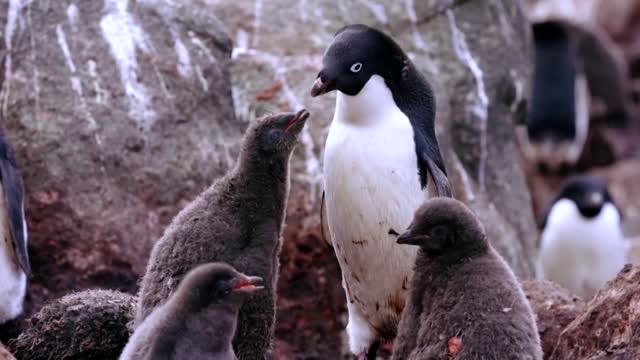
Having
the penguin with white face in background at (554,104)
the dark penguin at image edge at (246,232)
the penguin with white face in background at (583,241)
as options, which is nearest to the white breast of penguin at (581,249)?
the penguin with white face in background at (583,241)

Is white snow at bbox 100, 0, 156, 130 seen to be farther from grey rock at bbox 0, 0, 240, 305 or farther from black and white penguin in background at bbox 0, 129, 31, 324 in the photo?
black and white penguin in background at bbox 0, 129, 31, 324

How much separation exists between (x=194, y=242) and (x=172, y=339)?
86 cm

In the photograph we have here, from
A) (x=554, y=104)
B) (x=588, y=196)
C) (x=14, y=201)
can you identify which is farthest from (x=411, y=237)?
(x=554, y=104)

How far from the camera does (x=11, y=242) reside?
7.64 metres

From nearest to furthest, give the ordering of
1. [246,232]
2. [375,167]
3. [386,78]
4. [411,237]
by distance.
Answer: [411,237] → [246,232] → [375,167] → [386,78]

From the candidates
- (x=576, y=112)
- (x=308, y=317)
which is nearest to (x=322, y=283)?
(x=308, y=317)

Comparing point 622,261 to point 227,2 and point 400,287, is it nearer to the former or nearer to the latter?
point 227,2

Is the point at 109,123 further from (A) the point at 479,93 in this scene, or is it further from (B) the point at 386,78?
(A) the point at 479,93

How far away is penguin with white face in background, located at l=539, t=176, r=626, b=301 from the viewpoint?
1275 centimetres

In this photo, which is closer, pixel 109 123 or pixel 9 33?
pixel 109 123

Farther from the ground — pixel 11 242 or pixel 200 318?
pixel 200 318

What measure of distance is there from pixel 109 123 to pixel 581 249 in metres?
5.89

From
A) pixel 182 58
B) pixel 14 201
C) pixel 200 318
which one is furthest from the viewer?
pixel 182 58

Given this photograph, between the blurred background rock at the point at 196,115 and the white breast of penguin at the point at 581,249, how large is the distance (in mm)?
2552
